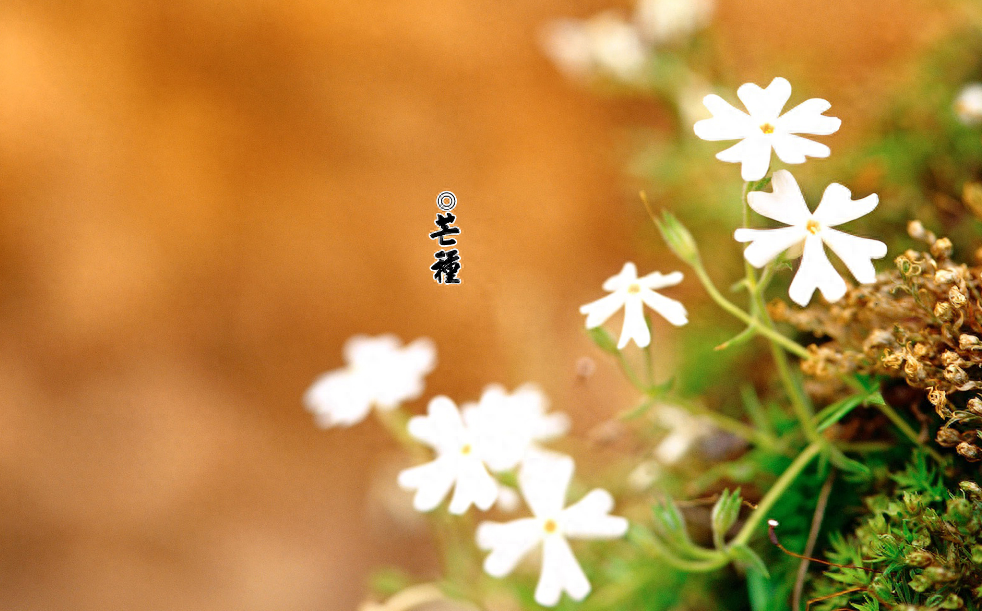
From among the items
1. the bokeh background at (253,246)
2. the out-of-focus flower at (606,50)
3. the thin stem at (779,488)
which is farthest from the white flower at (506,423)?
the bokeh background at (253,246)

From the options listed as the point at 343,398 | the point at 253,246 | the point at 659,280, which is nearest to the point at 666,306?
the point at 659,280

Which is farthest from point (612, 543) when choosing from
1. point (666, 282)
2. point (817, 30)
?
point (817, 30)

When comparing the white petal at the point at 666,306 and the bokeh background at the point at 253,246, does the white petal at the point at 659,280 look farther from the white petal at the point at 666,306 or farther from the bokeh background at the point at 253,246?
the bokeh background at the point at 253,246

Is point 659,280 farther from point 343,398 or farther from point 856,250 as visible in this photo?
point 343,398

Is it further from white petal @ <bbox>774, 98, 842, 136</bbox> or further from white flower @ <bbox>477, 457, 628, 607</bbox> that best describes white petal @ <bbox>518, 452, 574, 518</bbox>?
white petal @ <bbox>774, 98, 842, 136</bbox>

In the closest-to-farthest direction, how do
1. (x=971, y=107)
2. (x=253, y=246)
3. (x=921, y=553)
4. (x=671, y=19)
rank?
(x=921, y=553), (x=971, y=107), (x=671, y=19), (x=253, y=246)

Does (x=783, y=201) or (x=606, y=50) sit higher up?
(x=606, y=50)
